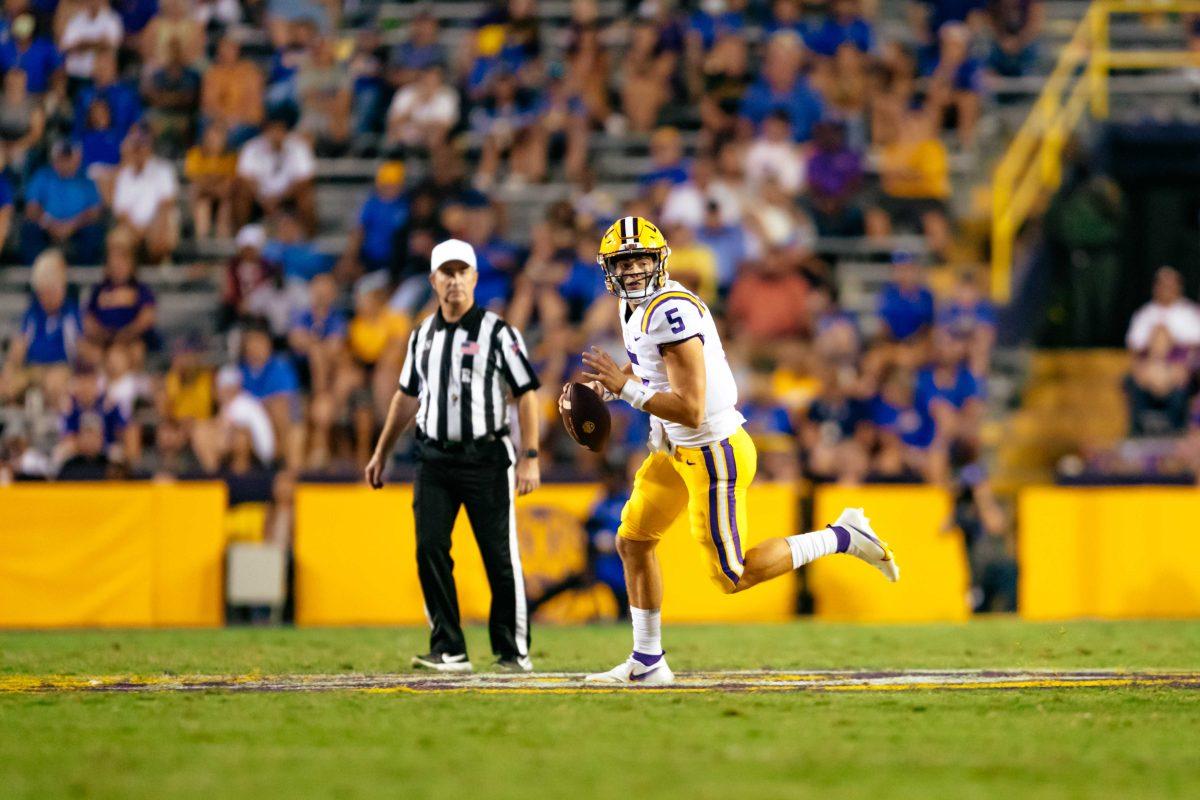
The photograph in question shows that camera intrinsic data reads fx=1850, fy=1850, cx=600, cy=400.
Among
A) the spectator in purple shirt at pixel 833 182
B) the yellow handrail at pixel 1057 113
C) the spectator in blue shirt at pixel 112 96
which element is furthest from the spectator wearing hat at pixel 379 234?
the yellow handrail at pixel 1057 113

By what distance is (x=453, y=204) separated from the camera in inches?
595

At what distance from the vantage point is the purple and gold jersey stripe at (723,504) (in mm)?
7488

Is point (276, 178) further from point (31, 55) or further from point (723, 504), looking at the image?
point (723, 504)

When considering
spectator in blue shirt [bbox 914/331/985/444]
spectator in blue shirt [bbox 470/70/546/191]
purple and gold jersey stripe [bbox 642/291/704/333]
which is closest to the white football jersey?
purple and gold jersey stripe [bbox 642/291/704/333]

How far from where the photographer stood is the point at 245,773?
17.9ft

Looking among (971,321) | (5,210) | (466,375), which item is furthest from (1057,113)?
(466,375)

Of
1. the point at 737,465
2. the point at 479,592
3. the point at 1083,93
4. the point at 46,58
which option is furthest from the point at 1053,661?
the point at 46,58

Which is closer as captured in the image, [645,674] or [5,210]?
[645,674]

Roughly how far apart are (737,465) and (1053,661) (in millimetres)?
2393

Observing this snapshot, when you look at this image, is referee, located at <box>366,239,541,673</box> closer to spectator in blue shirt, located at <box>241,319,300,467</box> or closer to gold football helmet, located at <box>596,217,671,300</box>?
gold football helmet, located at <box>596,217,671,300</box>

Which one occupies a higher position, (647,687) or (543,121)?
(543,121)

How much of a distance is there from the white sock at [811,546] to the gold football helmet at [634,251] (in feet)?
3.98

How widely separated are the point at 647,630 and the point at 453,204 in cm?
795

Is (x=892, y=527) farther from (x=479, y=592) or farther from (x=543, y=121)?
(x=543, y=121)
